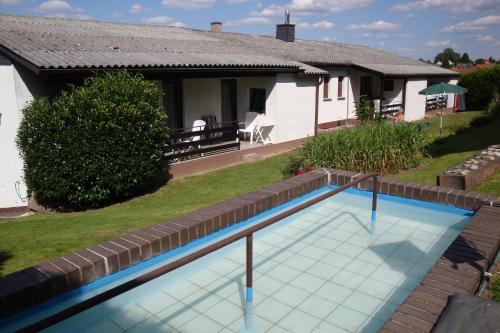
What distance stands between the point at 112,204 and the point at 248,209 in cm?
552

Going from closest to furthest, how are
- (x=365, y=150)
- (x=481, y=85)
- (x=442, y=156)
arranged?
(x=365, y=150)
(x=442, y=156)
(x=481, y=85)

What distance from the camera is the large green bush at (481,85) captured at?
3120 cm

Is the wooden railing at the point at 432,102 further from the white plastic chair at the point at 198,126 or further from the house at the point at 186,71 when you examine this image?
the white plastic chair at the point at 198,126

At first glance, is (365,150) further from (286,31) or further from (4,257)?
(286,31)

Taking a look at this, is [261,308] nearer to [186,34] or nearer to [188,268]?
[188,268]

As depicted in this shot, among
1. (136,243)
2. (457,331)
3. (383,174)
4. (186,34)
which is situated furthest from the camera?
(186,34)

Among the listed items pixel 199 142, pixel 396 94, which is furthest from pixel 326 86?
pixel 199 142

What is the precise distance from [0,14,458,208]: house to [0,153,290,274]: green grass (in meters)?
2.67

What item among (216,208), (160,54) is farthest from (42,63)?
(216,208)

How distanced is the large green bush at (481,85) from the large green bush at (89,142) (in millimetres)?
29097

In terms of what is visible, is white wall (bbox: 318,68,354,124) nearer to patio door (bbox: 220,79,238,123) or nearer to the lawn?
patio door (bbox: 220,79,238,123)

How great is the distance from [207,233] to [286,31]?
69.5 feet

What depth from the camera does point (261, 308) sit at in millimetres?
4352

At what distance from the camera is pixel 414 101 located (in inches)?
1060
